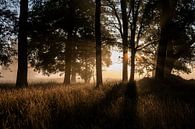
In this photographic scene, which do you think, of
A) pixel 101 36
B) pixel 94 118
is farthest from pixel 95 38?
pixel 94 118

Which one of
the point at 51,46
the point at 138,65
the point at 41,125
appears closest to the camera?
the point at 41,125

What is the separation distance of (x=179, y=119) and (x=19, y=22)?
17.4 m

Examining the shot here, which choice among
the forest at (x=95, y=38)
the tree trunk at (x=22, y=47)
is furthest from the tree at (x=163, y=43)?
the tree trunk at (x=22, y=47)

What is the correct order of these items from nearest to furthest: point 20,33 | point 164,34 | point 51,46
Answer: point 164,34
point 20,33
point 51,46

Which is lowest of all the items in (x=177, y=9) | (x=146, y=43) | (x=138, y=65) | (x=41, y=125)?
(x=41, y=125)

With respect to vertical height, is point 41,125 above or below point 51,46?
below

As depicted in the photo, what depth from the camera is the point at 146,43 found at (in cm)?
2966

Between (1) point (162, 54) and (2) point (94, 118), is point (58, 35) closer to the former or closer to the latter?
(1) point (162, 54)

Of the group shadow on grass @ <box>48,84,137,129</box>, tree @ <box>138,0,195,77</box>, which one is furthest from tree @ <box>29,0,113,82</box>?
shadow on grass @ <box>48,84,137,129</box>

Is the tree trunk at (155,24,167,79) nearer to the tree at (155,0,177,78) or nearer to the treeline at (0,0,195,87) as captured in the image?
the tree at (155,0,177,78)

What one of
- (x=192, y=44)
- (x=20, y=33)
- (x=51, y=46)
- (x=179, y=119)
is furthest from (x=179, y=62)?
(x=179, y=119)

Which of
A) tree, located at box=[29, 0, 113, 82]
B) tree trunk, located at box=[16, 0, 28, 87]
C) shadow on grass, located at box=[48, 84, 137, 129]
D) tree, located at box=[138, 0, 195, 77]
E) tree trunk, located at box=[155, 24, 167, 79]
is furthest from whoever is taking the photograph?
tree, located at box=[29, 0, 113, 82]

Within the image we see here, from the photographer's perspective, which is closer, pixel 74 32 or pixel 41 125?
pixel 41 125

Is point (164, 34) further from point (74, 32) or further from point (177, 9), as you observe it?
point (74, 32)
